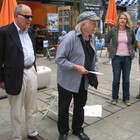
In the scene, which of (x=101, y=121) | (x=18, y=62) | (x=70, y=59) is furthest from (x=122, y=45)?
(x=18, y=62)

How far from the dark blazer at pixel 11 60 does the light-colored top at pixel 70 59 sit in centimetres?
48

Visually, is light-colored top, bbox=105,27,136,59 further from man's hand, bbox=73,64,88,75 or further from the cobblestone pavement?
man's hand, bbox=73,64,88,75

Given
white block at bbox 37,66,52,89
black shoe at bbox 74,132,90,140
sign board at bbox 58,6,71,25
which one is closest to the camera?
black shoe at bbox 74,132,90,140

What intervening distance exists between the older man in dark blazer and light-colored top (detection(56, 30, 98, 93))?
0.36 meters

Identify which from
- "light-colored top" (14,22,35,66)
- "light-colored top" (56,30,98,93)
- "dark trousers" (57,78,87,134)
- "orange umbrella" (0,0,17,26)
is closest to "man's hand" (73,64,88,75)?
"light-colored top" (56,30,98,93)

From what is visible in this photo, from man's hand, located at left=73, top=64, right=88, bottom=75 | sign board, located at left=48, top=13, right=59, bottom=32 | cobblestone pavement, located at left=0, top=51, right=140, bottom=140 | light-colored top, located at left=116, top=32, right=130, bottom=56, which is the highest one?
sign board, located at left=48, top=13, right=59, bottom=32

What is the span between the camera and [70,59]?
3.01 metres

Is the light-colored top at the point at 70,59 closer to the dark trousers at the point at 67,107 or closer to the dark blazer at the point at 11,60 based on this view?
the dark trousers at the point at 67,107

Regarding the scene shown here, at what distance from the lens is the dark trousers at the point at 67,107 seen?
312 cm

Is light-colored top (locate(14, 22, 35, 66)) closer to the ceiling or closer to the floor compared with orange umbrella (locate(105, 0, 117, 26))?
closer to the floor

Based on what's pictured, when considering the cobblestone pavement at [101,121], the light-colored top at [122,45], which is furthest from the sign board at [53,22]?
the light-colored top at [122,45]

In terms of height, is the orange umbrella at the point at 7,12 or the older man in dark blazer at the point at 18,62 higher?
the orange umbrella at the point at 7,12

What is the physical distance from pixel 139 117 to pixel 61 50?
2.13 meters

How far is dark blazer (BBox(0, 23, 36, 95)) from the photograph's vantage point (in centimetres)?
276
